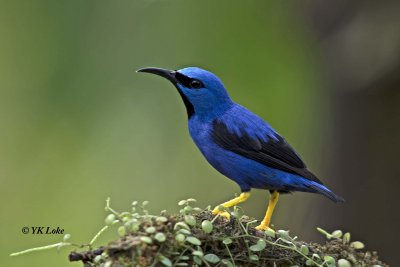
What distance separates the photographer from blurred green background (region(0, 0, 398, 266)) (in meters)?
11.1

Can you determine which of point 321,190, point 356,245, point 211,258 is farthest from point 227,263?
point 321,190

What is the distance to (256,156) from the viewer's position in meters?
5.79

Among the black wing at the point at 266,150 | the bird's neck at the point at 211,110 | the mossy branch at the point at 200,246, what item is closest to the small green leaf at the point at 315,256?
the mossy branch at the point at 200,246

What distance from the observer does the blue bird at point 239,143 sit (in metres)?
5.72

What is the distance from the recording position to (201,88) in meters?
5.97

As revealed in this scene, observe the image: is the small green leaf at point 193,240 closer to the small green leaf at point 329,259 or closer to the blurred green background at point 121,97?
the small green leaf at point 329,259

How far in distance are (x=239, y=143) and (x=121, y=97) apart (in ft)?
20.3

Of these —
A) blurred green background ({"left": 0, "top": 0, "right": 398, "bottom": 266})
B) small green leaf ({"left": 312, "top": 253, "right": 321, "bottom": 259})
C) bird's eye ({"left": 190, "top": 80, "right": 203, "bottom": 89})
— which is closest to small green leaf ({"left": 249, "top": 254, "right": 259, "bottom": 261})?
small green leaf ({"left": 312, "top": 253, "right": 321, "bottom": 259})

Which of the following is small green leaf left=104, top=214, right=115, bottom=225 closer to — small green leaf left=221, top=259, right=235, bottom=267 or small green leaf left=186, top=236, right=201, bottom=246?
small green leaf left=186, top=236, right=201, bottom=246

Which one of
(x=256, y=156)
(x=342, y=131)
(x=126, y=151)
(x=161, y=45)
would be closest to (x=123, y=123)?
(x=126, y=151)

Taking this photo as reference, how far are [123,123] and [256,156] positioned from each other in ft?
20.7

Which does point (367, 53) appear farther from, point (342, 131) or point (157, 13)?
point (157, 13)

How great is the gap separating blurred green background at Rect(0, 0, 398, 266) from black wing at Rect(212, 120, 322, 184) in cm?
470

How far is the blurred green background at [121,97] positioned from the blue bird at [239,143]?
464cm
